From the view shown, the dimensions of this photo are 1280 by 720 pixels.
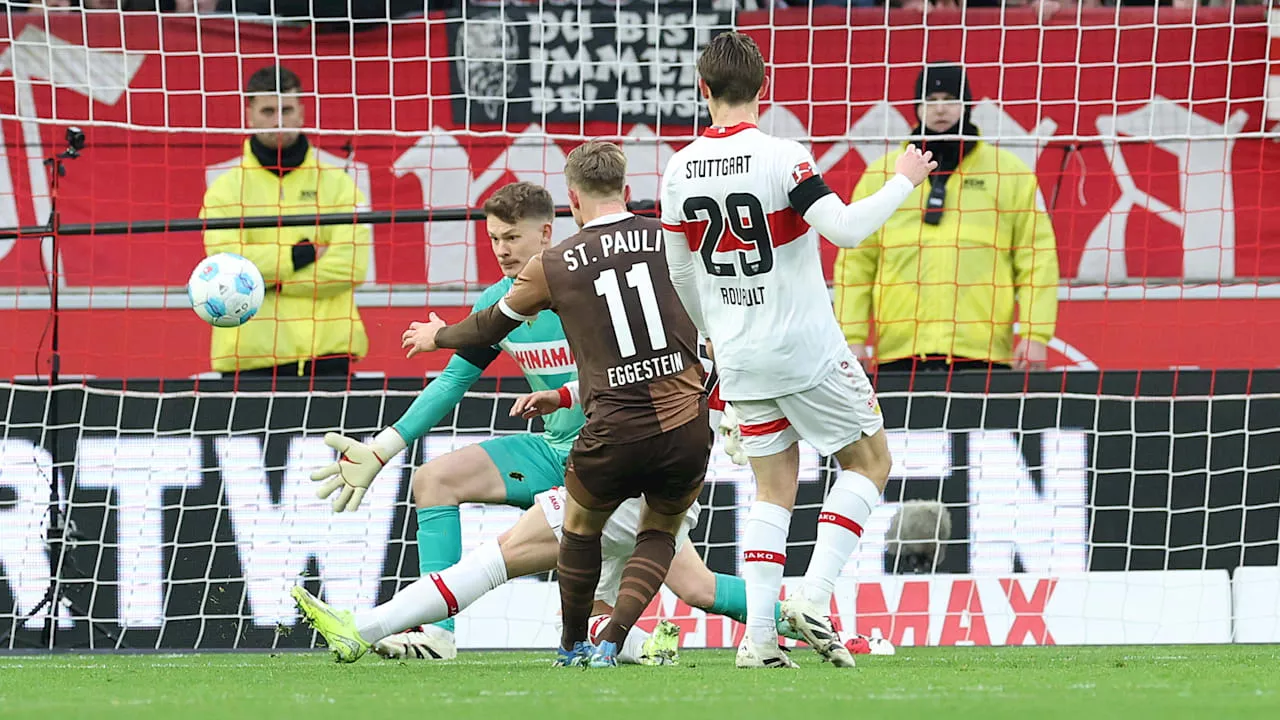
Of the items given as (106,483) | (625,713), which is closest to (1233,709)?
(625,713)

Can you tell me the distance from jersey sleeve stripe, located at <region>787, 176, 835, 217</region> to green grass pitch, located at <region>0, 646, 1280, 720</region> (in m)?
1.32

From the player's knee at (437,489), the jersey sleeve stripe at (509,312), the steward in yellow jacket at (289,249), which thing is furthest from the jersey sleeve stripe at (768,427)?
the steward in yellow jacket at (289,249)

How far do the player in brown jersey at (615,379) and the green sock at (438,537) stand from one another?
1.03m

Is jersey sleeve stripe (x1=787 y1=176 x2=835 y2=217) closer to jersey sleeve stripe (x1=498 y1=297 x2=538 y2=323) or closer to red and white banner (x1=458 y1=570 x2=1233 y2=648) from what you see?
jersey sleeve stripe (x1=498 y1=297 x2=538 y2=323)

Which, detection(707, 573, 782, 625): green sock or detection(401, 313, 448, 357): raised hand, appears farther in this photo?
detection(707, 573, 782, 625): green sock

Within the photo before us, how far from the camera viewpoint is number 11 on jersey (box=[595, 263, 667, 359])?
5.32 m

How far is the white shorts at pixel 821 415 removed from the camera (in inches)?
209

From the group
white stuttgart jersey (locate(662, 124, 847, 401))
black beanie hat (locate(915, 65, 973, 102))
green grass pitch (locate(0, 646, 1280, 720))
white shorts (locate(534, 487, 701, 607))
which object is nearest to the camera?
green grass pitch (locate(0, 646, 1280, 720))

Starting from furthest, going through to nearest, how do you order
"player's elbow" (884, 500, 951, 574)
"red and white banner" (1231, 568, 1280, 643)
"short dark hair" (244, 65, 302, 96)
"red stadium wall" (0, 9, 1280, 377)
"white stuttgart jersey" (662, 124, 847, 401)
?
"red stadium wall" (0, 9, 1280, 377) < "short dark hair" (244, 65, 302, 96) < "player's elbow" (884, 500, 951, 574) < "red and white banner" (1231, 568, 1280, 643) < "white stuttgart jersey" (662, 124, 847, 401)

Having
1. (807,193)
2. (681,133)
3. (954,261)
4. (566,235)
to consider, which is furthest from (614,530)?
(681,133)

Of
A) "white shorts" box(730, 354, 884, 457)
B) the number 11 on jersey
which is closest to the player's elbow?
"white shorts" box(730, 354, 884, 457)

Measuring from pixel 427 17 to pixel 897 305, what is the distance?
3387 millimetres

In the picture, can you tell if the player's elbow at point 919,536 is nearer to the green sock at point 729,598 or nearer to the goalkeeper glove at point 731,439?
the goalkeeper glove at point 731,439

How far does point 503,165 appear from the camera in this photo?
10.1m
